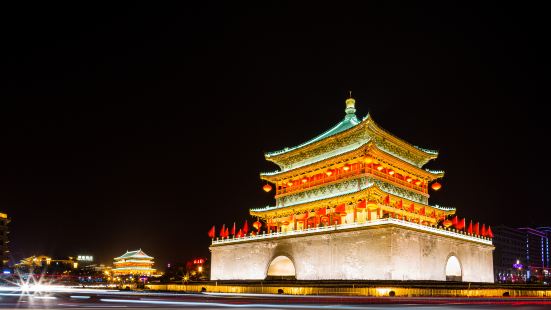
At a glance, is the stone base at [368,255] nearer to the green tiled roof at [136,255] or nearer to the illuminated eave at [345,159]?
the illuminated eave at [345,159]

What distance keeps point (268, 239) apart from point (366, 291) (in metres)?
13.4

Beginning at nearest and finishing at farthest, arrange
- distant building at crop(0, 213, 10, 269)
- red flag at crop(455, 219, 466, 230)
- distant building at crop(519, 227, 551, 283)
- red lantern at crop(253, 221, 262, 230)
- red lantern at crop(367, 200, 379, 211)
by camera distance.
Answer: red lantern at crop(367, 200, 379, 211), red flag at crop(455, 219, 466, 230), red lantern at crop(253, 221, 262, 230), distant building at crop(0, 213, 10, 269), distant building at crop(519, 227, 551, 283)

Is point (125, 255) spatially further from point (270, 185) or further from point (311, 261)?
point (311, 261)

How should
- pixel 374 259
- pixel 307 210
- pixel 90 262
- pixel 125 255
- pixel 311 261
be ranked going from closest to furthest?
pixel 374 259 → pixel 311 261 → pixel 307 210 → pixel 125 255 → pixel 90 262

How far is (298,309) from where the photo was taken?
1499 cm

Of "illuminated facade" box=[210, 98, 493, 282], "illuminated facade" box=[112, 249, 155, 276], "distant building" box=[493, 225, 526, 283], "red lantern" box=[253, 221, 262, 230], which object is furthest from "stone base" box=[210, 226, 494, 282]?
"illuminated facade" box=[112, 249, 155, 276]

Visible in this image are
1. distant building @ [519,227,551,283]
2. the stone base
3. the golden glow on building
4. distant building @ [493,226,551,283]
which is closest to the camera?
the stone base

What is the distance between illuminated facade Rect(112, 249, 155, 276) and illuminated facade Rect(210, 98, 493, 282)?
57967mm

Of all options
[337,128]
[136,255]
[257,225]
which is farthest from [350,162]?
[136,255]

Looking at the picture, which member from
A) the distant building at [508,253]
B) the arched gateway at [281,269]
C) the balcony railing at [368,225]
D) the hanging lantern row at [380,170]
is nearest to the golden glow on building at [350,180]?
the hanging lantern row at [380,170]

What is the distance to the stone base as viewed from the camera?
3088 cm

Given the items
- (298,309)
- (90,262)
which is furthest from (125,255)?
(298,309)

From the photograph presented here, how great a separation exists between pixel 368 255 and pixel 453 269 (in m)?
9.93

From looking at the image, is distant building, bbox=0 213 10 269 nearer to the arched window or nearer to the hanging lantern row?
the hanging lantern row
